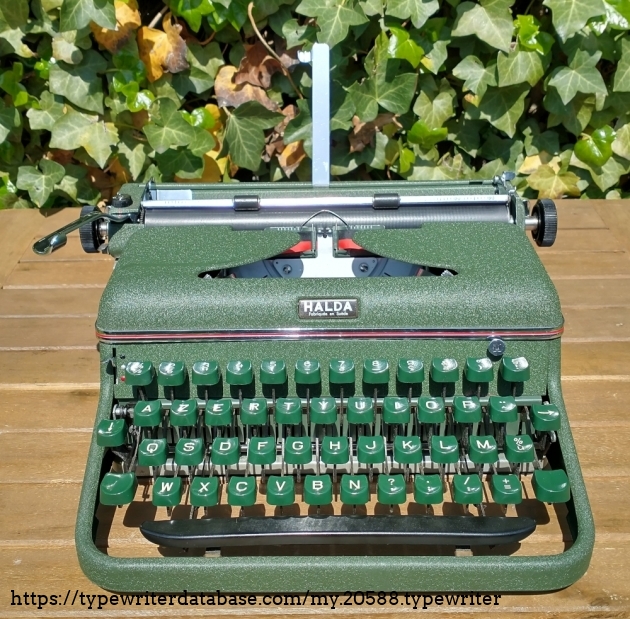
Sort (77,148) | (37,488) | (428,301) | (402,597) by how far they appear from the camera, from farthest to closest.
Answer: (77,148)
(37,488)
(428,301)
(402,597)

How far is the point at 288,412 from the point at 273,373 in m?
0.12

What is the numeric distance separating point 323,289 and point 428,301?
0.30 meters

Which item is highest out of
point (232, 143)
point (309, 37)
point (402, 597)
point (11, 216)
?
point (309, 37)

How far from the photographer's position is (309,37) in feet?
12.9

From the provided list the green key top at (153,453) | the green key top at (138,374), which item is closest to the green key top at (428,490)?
the green key top at (153,453)

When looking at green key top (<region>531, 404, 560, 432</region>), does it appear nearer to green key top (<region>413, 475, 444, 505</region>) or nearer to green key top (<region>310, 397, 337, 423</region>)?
green key top (<region>413, 475, 444, 505</region>)

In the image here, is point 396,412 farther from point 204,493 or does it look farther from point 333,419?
point 204,493

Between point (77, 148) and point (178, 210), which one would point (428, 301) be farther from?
point (77, 148)

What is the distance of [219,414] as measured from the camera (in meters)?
2.11

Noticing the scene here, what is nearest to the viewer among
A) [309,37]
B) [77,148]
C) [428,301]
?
[428,301]

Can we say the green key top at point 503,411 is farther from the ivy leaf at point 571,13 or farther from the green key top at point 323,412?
the ivy leaf at point 571,13

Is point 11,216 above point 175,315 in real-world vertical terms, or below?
below

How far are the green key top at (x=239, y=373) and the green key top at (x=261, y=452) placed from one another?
176mm

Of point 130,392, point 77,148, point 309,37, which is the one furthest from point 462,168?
point 130,392
